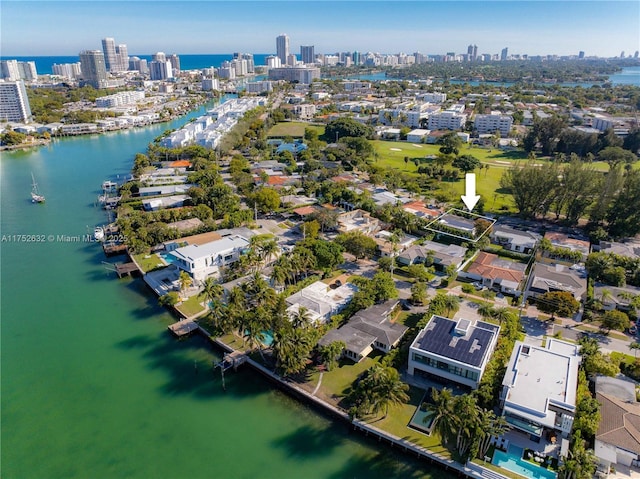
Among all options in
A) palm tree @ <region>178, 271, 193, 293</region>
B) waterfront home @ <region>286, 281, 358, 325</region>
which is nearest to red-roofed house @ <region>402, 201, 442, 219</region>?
waterfront home @ <region>286, 281, 358, 325</region>

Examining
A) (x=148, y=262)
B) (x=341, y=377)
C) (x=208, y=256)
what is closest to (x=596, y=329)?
(x=341, y=377)

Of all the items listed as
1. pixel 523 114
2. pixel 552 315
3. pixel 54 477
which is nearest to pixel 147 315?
pixel 54 477

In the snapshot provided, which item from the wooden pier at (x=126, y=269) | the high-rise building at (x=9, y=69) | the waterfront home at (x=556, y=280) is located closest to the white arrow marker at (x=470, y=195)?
the waterfront home at (x=556, y=280)

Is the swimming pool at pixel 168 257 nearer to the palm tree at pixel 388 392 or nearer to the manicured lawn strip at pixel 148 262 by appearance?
the manicured lawn strip at pixel 148 262

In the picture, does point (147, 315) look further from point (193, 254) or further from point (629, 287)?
point (629, 287)

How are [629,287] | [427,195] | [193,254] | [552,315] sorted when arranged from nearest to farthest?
[552,315]
[629,287]
[193,254]
[427,195]

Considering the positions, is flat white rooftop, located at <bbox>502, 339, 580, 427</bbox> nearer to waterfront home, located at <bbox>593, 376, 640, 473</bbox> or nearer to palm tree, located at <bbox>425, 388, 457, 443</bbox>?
waterfront home, located at <bbox>593, 376, 640, 473</bbox>

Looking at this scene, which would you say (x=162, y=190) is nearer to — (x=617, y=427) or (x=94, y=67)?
(x=617, y=427)
